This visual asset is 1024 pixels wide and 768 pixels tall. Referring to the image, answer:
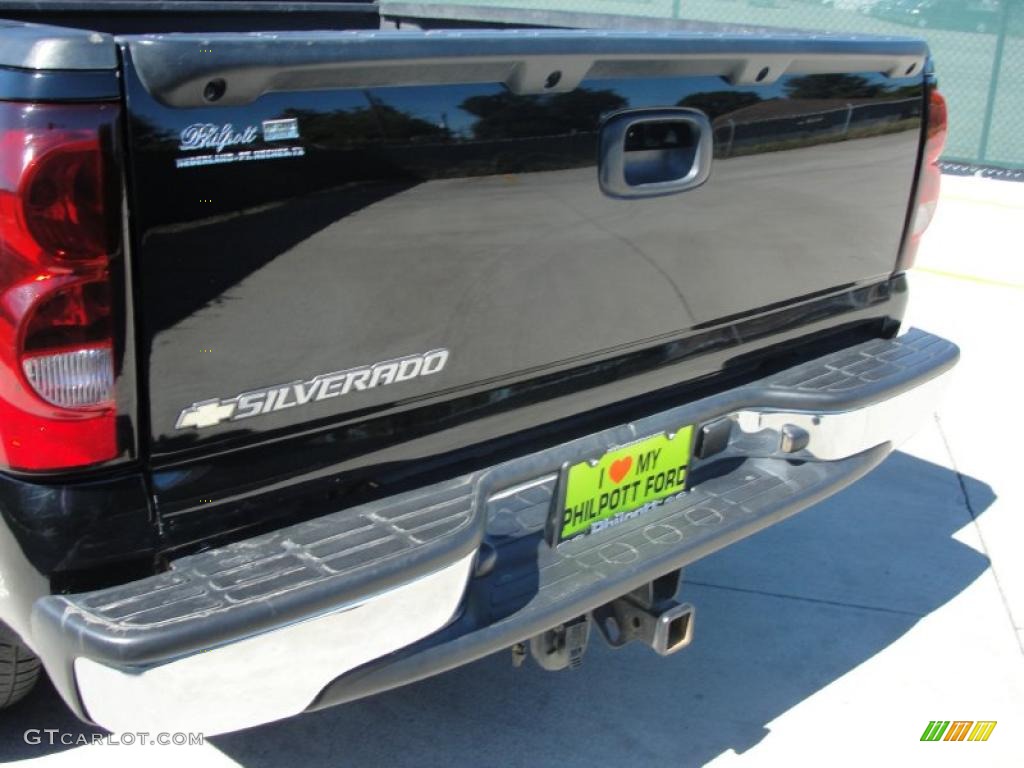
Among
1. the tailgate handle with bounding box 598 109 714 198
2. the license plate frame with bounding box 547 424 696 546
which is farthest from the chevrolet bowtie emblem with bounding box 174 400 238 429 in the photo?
the tailgate handle with bounding box 598 109 714 198

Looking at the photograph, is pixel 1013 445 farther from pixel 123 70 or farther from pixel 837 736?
pixel 123 70

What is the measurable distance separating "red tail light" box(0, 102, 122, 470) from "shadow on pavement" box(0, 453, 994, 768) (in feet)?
4.15

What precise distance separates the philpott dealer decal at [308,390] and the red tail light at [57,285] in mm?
159

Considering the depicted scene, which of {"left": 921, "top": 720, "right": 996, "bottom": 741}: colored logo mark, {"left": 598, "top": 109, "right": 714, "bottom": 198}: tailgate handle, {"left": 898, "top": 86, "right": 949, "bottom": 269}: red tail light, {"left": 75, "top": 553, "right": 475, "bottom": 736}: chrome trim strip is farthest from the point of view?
{"left": 898, "top": 86, "right": 949, "bottom": 269}: red tail light

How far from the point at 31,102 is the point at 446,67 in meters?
0.74

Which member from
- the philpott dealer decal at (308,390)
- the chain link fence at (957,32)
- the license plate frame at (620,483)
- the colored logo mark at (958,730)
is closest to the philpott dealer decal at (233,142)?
the philpott dealer decal at (308,390)

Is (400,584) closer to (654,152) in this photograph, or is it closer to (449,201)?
(449,201)

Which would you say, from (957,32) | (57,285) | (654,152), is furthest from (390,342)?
(957,32)

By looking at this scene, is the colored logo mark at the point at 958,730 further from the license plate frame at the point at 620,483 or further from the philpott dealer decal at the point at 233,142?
the philpott dealer decal at the point at 233,142

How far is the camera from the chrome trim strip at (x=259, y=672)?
1.86 m

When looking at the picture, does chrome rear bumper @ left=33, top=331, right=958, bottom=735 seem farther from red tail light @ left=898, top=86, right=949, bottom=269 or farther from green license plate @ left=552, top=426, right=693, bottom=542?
red tail light @ left=898, top=86, right=949, bottom=269

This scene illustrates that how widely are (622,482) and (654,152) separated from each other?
75 cm

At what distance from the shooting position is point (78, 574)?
194cm

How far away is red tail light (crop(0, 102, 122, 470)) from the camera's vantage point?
5.74ft
